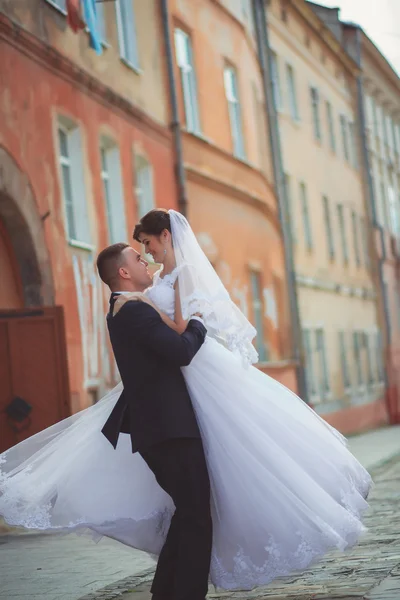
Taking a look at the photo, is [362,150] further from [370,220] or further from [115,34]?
[115,34]

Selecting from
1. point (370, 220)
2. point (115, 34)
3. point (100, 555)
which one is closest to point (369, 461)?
point (115, 34)

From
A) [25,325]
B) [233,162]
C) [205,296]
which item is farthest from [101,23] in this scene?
[205,296]

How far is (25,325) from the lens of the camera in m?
13.7

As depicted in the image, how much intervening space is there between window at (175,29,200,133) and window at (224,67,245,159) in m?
2.32

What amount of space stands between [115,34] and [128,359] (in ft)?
39.4

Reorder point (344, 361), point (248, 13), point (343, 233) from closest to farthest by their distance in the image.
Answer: point (248, 13)
point (344, 361)
point (343, 233)

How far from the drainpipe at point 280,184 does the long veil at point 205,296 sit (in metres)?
20.5

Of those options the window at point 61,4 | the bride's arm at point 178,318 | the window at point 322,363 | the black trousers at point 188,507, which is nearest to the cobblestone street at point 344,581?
the black trousers at point 188,507

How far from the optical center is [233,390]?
22.0ft

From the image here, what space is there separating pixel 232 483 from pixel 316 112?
2929cm

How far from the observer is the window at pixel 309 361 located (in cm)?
Result: 3016

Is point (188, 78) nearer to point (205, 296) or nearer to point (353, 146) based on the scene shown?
point (205, 296)

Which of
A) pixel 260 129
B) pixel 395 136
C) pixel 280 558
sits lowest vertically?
pixel 280 558

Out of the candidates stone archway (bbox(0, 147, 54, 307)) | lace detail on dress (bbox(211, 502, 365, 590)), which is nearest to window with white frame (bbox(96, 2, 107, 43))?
stone archway (bbox(0, 147, 54, 307))
